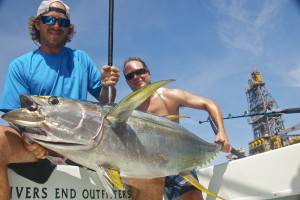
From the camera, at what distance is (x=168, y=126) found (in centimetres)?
172

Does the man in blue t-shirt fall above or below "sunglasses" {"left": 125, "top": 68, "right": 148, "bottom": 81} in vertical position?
below

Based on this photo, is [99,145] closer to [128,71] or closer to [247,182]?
[247,182]

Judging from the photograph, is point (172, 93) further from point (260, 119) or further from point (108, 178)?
point (260, 119)

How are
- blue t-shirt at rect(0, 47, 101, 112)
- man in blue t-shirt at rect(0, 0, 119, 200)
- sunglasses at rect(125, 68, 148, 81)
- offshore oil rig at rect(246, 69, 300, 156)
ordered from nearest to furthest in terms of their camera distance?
1. man in blue t-shirt at rect(0, 0, 119, 200)
2. blue t-shirt at rect(0, 47, 101, 112)
3. sunglasses at rect(125, 68, 148, 81)
4. offshore oil rig at rect(246, 69, 300, 156)

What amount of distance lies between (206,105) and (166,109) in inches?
20.7

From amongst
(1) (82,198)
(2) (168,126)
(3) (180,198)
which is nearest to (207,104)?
(3) (180,198)

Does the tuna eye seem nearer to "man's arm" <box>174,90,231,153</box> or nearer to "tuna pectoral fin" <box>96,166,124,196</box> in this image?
"tuna pectoral fin" <box>96,166,124,196</box>

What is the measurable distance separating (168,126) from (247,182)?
1.56 metres

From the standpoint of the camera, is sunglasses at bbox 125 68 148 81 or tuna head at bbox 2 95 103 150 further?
sunglasses at bbox 125 68 148 81

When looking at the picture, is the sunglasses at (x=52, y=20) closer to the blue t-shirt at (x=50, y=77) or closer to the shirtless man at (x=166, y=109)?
the blue t-shirt at (x=50, y=77)

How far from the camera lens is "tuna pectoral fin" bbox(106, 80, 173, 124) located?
1.32 meters

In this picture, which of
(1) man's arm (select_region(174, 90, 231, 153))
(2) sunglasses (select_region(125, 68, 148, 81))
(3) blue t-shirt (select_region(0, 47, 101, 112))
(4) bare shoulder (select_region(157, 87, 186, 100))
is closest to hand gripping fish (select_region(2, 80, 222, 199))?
(3) blue t-shirt (select_region(0, 47, 101, 112))

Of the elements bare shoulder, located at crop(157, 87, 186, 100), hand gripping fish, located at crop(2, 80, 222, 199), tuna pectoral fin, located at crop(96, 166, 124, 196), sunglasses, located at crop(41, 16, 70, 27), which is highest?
sunglasses, located at crop(41, 16, 70, 27)

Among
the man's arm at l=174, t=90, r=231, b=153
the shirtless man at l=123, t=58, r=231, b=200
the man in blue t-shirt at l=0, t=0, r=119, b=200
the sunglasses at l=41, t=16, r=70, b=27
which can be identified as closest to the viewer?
the man in blue t-shirt at l=0, t=0, r=119, b=200
